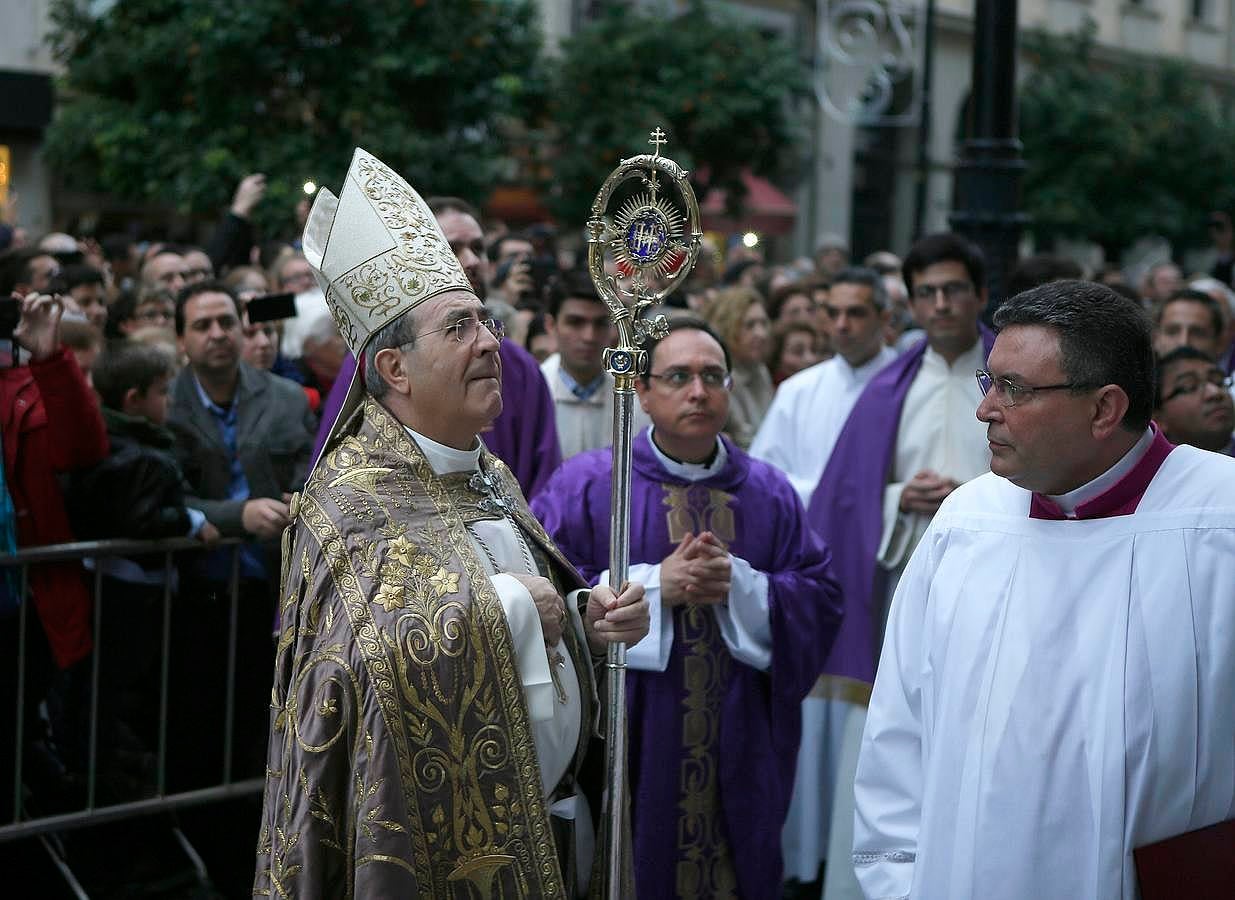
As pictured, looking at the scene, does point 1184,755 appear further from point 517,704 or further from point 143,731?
point 143,731

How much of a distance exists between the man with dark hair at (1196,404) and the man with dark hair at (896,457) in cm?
64

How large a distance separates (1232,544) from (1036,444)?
1.26ft

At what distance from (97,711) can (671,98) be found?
1443 cm

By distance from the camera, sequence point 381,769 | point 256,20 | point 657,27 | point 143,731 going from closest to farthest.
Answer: point 381,769 < point 143,731 < point 256,20 < point 657,27

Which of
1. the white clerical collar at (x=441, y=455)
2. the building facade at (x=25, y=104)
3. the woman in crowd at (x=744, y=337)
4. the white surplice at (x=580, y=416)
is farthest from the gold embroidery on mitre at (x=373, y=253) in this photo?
the building facade at (x=25, y=104)

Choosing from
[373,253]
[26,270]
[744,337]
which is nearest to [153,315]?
[26,270]

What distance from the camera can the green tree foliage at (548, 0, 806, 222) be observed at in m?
18.5

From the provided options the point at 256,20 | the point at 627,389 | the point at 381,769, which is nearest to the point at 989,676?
the point at 627,389

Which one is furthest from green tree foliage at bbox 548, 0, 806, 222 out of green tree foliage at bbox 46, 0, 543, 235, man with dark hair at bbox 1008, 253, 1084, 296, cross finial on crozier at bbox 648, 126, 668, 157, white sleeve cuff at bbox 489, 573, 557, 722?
white sleeve cuff at bbox 489, 573, 557, 722

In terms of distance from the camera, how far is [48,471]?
16.7 ft

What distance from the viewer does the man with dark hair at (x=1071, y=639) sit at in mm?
2779

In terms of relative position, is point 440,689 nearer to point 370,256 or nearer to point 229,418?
point 370,256

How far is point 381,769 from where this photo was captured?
313 cm

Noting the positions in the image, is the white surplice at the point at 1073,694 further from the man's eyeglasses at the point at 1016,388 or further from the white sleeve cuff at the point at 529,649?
the white sleeve cuff at the point at 529,649
